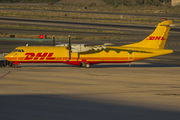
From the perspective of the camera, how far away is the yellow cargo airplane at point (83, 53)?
35156mm

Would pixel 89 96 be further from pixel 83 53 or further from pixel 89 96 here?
pixel 83 53

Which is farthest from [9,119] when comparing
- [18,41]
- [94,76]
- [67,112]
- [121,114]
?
[18,41]

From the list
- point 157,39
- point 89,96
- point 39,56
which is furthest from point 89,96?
point 157,39

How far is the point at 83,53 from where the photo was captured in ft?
118

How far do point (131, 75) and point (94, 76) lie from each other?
389 centimetres

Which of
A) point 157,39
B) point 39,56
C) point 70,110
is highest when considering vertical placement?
point 157,39

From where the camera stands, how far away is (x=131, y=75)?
99.7ft

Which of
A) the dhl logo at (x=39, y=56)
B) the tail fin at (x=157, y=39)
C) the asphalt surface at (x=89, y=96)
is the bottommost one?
the asphalt surface at (x=89, y=96)

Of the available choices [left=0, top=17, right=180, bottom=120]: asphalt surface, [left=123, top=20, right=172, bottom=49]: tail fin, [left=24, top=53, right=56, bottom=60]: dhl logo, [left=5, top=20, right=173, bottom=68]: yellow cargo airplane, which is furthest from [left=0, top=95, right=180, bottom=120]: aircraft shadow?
[left=123, top=20, right=172, bottom=49]: tail fin

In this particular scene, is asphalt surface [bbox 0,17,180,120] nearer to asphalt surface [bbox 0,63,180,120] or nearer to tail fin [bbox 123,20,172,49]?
asphalt surface [bbox 0,63,180,120]

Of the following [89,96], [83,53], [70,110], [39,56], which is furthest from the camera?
[83,53]

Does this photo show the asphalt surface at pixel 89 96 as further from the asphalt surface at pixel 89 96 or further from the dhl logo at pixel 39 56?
the dhl logo at pixel 39 56

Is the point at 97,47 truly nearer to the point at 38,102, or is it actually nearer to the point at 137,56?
the point at 137,56

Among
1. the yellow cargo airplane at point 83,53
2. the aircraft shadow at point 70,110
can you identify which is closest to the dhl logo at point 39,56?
the yellow cargo airplane at point 83,53
